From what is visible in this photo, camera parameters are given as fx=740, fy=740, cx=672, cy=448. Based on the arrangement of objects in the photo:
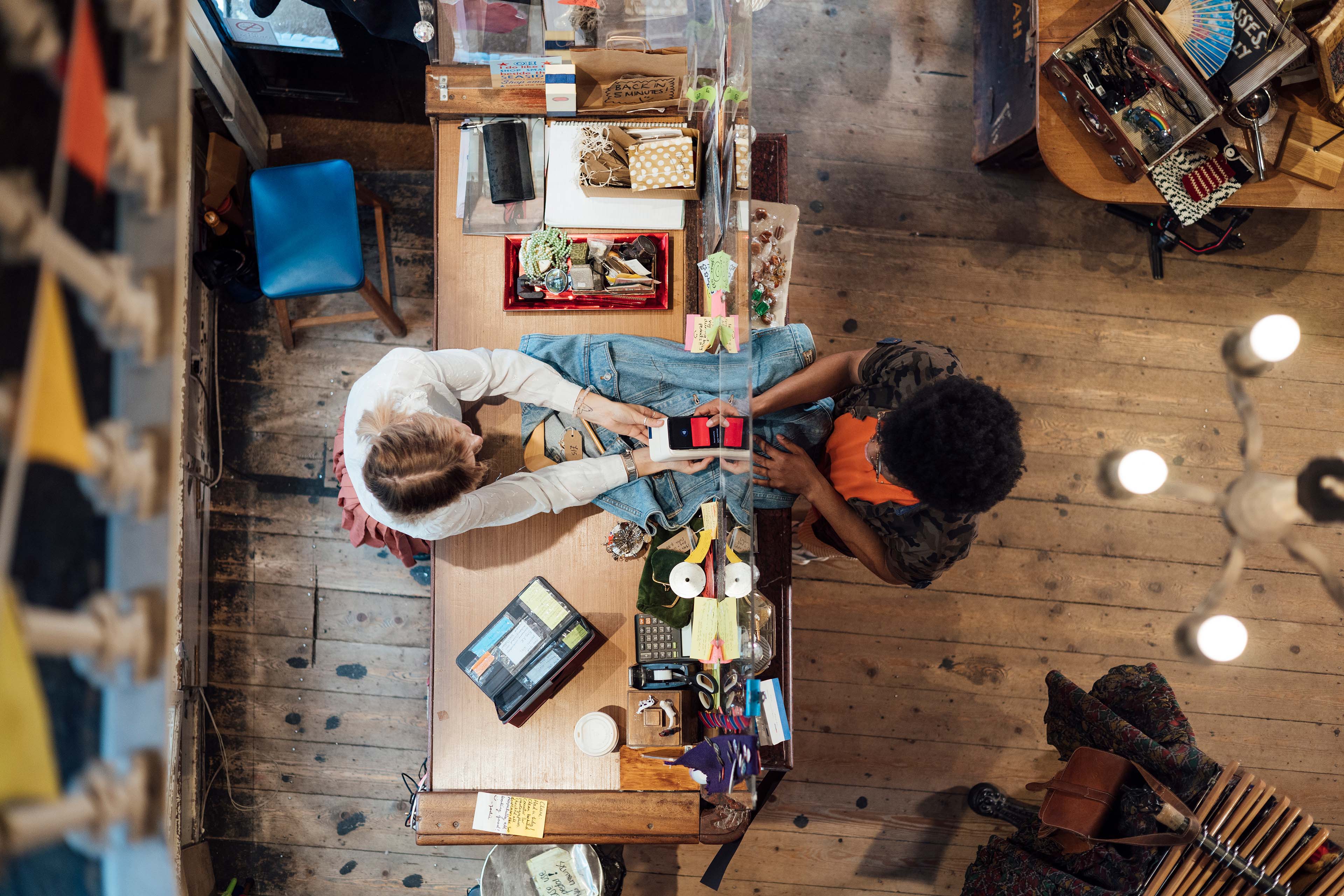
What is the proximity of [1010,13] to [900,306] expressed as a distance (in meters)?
1.25

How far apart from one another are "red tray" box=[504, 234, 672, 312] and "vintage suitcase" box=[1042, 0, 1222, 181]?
64.8 inches

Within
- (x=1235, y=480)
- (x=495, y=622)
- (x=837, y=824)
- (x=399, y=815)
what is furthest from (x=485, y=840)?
(x=1235, y=480)

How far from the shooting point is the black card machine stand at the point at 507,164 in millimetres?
2455

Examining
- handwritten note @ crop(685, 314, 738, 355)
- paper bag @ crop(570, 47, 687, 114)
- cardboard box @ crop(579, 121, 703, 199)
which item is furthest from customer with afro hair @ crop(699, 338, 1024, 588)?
paper bag @ crop(570, 47, 687, 114)

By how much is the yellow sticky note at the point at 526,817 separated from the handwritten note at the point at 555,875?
502 mm

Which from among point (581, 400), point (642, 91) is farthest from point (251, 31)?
point (581, 400)

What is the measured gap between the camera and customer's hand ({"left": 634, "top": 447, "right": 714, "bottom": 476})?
2.36m

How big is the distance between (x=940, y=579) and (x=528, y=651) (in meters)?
1.89

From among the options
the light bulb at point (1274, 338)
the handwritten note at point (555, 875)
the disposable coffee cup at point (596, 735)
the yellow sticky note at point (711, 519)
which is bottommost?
the handwritten note at point (555, 875)

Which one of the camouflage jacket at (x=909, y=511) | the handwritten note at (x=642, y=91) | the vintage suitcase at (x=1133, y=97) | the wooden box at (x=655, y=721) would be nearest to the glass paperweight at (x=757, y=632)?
the wooden box at (x=655, y=721)

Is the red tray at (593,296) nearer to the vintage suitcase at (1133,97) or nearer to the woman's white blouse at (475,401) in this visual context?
the woman's white blouse at (475,401)

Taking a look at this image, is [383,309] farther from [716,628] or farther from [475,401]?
[716,628]

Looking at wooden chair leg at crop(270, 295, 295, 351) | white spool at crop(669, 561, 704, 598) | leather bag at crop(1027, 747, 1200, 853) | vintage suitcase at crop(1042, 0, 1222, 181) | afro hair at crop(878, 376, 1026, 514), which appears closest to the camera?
afro hair at crop(878, 376, 1026, 514)

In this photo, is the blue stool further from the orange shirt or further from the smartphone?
the orange shirt
